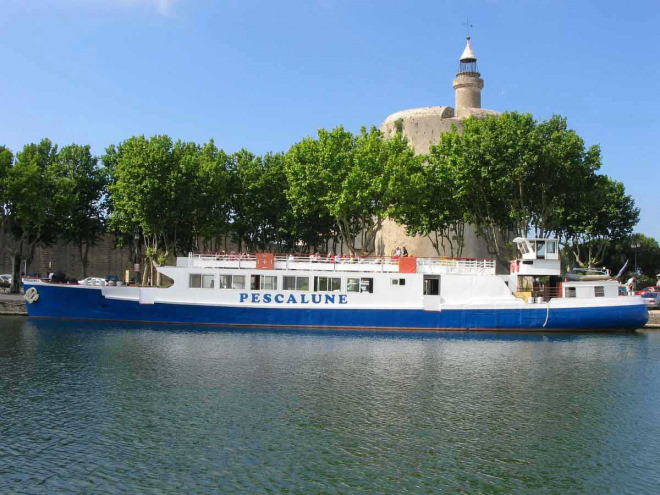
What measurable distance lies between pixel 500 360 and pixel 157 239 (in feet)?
118

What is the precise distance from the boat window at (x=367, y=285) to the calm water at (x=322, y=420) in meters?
9.07

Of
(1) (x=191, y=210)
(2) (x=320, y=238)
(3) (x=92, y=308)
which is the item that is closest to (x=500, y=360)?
(3) (x=92, y=308)

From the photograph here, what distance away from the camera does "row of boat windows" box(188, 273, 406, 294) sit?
38763mm

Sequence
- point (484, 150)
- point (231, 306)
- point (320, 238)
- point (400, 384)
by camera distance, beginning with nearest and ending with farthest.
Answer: point (400, 384) → point (231, 306) → point (484, 150) → point (320, 238)

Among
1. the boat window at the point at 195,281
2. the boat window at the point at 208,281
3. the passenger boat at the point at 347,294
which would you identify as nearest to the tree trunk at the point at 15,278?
the passenger boat at the point at 347,294

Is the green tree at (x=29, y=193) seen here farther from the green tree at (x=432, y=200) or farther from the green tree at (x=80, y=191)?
the green tree at (x=432, y=200)

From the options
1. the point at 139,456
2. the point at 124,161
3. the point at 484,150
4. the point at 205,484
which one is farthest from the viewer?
the point at 124,161

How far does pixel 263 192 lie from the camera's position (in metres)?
59.6

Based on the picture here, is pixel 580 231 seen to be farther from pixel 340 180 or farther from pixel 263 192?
pixel 263 192

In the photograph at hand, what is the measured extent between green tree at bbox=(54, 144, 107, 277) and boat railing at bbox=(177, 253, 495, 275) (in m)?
23.2

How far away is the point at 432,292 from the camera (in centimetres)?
3900

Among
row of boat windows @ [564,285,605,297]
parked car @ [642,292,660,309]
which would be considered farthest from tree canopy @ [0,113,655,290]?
row of boat windows @ [564,285,605,297]

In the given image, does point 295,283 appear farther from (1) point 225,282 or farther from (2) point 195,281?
(2) point 195,281

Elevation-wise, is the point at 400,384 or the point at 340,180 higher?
the point at 340,180
